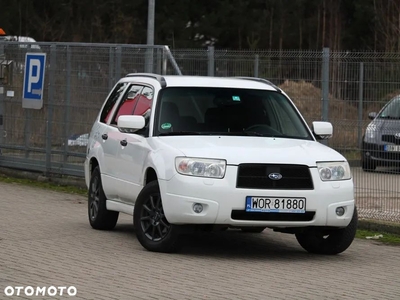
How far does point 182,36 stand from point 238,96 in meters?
40.6

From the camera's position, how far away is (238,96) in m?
13.2

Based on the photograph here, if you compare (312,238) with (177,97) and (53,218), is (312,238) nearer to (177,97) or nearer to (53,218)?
(177,97)

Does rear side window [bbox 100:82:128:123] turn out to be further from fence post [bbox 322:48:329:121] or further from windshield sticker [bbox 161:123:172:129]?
fence post [bbox 322:48:329:121]

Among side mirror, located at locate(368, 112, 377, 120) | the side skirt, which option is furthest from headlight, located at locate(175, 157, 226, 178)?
side mirror, located at locate(368, 112, 377, 120)

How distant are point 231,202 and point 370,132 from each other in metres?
4.04

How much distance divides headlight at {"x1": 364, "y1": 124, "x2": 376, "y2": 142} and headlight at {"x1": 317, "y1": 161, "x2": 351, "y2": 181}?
2.83 m

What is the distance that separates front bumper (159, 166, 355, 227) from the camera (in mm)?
11586

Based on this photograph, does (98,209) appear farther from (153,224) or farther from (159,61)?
(159,61)

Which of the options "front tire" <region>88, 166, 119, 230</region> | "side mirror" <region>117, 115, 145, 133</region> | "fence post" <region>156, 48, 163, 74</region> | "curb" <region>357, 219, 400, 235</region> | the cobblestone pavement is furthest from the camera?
"fence post" <region>156, 48, 163, 74</region>

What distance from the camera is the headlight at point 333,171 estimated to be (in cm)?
1196

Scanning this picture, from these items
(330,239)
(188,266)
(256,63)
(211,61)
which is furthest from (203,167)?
(211,61)

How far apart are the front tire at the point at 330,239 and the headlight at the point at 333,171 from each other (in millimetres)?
479

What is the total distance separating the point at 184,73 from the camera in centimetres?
1825

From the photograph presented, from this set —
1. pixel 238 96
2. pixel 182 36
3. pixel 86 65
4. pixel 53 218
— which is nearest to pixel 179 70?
pixel 86 65
